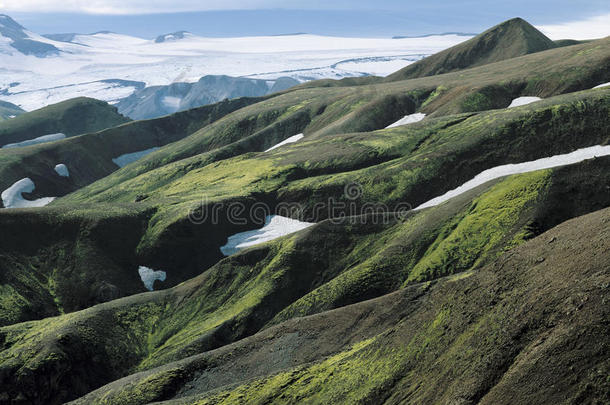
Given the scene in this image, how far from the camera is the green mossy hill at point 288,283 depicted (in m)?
61.2

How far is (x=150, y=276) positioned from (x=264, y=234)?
2369cm

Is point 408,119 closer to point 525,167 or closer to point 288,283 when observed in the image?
point 525,167

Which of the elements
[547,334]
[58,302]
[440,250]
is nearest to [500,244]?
[440,250]

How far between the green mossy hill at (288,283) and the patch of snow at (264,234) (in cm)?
1675

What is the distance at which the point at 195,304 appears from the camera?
259 ft

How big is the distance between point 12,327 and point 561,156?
93.5 m

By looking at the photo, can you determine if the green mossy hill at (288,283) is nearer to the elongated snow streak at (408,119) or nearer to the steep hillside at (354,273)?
the steep hillside at (354,273)

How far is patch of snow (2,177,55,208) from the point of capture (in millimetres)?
178125

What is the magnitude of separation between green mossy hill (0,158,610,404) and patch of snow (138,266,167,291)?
49.8 ft

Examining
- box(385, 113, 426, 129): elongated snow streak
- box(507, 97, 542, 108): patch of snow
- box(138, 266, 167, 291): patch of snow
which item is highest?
box(507, 97, 542, 108): patch of snow

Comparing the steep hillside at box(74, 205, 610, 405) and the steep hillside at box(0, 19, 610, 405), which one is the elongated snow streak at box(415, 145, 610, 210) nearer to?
the steep hillside at box(0, 19, 610, 405)

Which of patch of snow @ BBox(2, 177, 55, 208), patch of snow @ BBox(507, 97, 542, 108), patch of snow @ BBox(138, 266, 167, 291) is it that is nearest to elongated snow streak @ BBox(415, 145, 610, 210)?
patch of snow @ BBox(138, 266, 167, 291)

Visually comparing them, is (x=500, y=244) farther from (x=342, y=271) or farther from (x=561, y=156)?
(x=561, y=156)

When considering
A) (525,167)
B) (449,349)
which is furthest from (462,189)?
(449,349)
